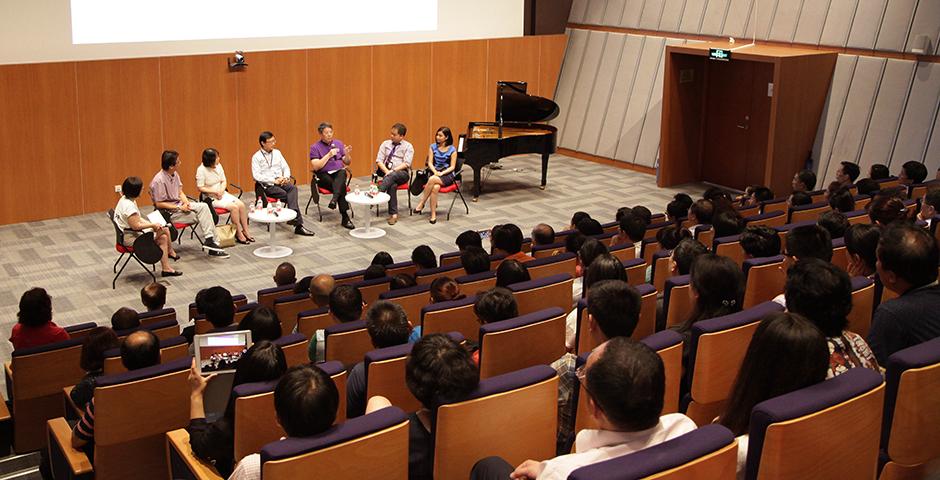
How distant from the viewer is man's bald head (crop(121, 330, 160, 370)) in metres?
4.88

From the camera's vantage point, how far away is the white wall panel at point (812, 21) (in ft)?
40.7

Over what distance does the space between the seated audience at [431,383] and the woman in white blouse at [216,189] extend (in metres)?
7.54

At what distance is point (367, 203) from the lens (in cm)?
1056

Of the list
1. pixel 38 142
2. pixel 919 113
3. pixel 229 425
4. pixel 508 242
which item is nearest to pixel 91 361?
pixel 229 425

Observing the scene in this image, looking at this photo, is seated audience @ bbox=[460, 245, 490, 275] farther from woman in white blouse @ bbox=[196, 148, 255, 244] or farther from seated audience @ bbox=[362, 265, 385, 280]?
woman in white blouse @ bbox=[196, 148, 255, 244]

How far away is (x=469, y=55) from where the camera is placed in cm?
1479

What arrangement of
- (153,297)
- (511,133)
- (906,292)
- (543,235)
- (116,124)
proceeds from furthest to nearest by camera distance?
(511,133), (116,124), (543,235), (153,297), (906,292)

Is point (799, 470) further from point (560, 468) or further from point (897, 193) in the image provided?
point (897, 193)

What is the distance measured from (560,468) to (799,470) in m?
0.72

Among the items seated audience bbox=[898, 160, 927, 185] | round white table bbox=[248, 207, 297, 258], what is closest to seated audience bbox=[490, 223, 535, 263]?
round white table bbox=[248, 207, 297, 258]

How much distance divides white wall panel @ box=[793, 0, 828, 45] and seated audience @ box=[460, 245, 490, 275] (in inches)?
305

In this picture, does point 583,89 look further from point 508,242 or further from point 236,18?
point 508,242

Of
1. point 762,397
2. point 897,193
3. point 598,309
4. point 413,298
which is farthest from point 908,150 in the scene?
point 762,397

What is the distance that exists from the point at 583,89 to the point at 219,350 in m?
11.9
